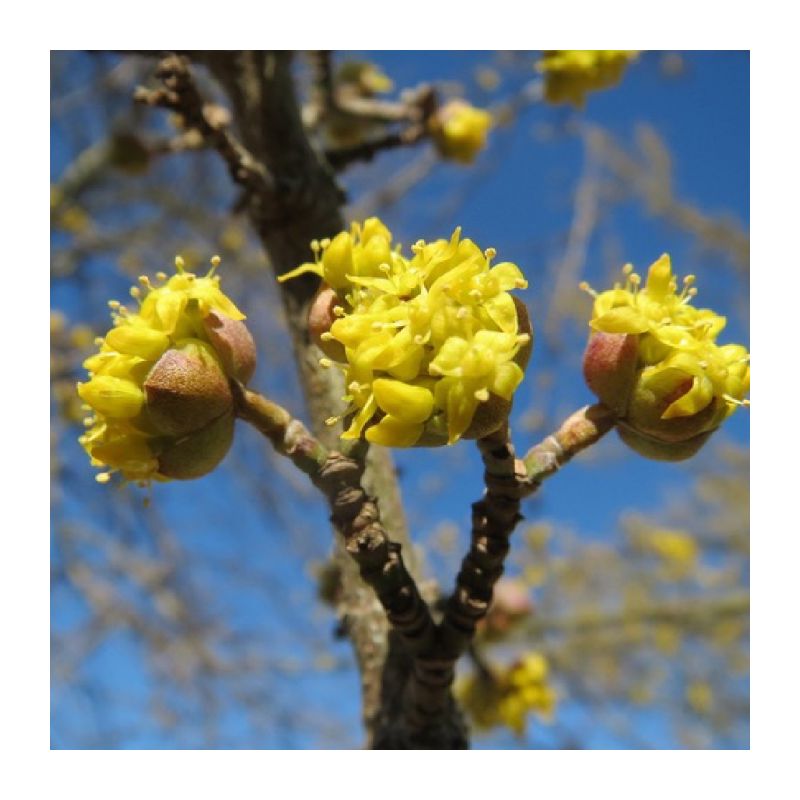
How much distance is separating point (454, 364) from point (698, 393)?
391 millimetres

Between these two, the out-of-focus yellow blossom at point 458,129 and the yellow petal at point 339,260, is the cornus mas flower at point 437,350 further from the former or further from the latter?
the out-of-focus yellow blossom at point 458,129

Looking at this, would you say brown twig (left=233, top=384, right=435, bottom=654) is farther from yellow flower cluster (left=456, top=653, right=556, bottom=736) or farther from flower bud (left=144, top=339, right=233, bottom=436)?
yellow flower cluster (left=456, top=653, right=556, bottom=736)

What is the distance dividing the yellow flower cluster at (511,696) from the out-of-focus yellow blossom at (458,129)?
4.89ft

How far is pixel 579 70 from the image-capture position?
2221 mm

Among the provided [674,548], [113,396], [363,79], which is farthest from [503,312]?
[674,548]

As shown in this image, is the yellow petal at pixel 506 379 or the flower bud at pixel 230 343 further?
the flower bud at pixel 230 343

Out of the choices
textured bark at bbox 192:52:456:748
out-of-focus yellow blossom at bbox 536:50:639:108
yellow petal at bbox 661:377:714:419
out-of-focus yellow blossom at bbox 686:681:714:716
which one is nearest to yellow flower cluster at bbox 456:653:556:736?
textured bark at bbox 192:52:456:748

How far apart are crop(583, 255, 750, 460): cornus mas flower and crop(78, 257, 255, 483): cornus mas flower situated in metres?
0.55

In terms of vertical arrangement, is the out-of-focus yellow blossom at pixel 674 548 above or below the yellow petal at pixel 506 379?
above

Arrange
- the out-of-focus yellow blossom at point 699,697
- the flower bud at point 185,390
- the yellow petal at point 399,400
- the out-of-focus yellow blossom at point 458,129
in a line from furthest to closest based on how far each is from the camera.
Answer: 1. the out-of-focus yellow blossom at point 699,697
2. the out-of-focus yellow blossom at point 458,129
3. the flower bud at point 185,390
4. the yellow petal at point 399,400

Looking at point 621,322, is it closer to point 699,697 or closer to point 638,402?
point 638,402

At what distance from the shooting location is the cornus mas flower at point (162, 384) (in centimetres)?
113

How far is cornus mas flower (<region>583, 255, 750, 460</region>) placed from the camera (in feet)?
3.87

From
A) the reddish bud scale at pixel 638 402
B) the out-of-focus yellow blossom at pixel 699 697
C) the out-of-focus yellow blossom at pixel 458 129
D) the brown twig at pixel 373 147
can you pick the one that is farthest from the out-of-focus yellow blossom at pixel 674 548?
the reddish bud scale at pixel 638 402
